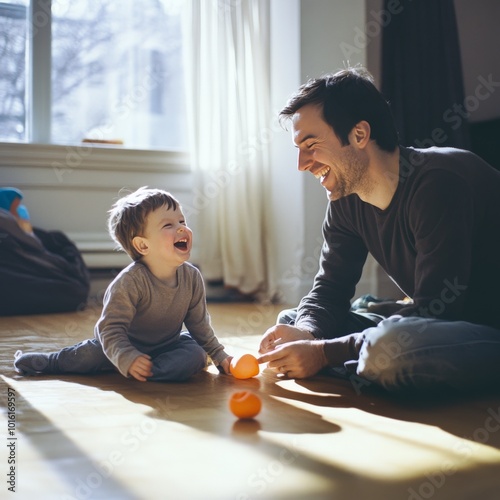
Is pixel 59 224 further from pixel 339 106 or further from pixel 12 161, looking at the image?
pixel 339 106

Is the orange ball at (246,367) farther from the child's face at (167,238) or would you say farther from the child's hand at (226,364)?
the child's face at (167,238)

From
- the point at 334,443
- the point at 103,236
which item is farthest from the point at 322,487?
the point at 103,236

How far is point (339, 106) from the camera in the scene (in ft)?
5.42

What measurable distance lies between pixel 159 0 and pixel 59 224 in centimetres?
131

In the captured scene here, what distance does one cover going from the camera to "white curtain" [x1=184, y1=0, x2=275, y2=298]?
366 cm

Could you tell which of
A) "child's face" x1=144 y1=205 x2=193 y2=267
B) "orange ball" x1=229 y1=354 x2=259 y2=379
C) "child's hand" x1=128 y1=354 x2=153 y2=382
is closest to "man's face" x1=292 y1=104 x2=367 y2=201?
"child's face" x1=144 y1=205 x2=193 y2=267

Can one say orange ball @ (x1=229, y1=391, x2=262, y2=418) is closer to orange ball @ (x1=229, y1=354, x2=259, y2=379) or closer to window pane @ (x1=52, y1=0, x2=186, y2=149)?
orange ball @ (x1=229, y1=354, x2=259, y2=379)

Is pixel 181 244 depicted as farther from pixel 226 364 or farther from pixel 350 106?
pixel 350 106

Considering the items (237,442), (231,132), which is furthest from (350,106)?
(231,132)

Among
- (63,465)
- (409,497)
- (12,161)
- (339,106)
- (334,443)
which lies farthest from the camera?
(12,161)

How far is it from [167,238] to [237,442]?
62 centimetres

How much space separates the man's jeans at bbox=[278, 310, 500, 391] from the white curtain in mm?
2227

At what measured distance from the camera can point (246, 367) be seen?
166 cm

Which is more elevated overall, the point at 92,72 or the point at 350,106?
the point at 92,72
